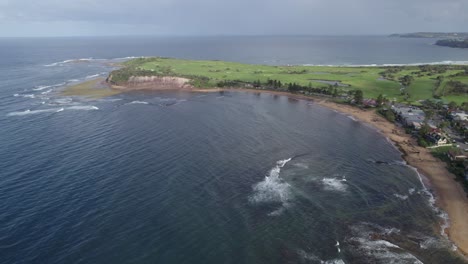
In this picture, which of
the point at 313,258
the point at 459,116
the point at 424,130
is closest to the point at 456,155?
the point at 424,130

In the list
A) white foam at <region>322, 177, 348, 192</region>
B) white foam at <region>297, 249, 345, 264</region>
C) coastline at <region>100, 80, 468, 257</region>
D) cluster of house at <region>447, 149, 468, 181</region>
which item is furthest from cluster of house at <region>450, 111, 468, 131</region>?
white foam at <region>297, 249, 345, 264</region>

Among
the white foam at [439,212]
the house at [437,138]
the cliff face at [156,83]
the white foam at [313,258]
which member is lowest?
the white foam at [313,258]

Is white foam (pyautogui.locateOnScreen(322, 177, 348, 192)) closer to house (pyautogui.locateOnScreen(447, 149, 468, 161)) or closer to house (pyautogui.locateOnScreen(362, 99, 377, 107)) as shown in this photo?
house (pyautogui.locateOnScreen(447, 149, 468, 161))

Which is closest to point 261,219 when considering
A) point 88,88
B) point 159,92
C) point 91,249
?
point 91,249

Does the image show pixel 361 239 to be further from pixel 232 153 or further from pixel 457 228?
pixel 232 153

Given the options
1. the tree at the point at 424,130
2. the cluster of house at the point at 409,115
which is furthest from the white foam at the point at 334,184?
the cluster of house at the point at 409,115

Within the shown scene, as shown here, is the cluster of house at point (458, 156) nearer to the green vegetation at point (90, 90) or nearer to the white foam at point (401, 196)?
the white foam at point (401, 196)
